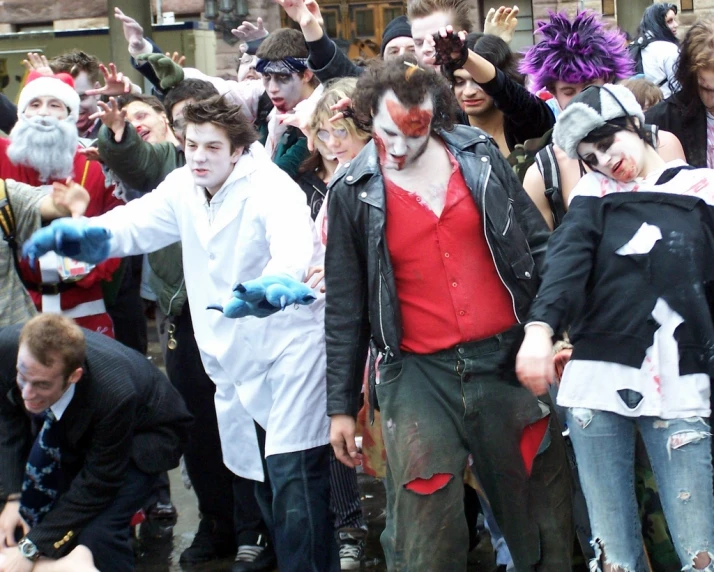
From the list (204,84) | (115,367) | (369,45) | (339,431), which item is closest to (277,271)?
(339,431)

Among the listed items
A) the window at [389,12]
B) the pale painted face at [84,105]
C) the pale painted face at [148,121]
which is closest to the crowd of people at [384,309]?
the pale painted face at [148,121]

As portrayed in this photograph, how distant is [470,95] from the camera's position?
15.9 ft

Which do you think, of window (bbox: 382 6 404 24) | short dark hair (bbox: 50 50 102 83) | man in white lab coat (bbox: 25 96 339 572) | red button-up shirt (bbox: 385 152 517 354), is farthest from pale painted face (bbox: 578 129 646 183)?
window (bbox: 382 6 404 24)

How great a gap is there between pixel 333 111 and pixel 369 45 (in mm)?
14669

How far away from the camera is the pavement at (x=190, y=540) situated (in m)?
5.01

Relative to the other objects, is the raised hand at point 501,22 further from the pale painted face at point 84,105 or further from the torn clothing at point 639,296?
the pale painted face at point 84,105

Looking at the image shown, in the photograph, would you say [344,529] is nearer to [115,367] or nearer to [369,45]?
[115,367]

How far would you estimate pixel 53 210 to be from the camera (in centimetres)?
489

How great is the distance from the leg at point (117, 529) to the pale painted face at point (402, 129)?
1.66m

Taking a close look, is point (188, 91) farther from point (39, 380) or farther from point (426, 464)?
point (426, 464)

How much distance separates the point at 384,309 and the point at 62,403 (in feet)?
4.47

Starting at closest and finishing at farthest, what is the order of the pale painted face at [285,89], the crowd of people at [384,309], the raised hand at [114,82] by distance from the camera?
the crowd of people at [384,309] < the pale painted face at [285,89] < the raised hand at [114,82]

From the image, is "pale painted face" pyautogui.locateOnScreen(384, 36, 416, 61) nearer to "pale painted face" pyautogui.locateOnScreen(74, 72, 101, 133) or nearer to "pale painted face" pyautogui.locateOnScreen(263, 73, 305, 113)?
"pale painted face" pyautogui.locateOnScreen(263, 73, 305, 113)

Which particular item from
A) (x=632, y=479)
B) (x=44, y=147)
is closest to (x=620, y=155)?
(x=632, y=479)
